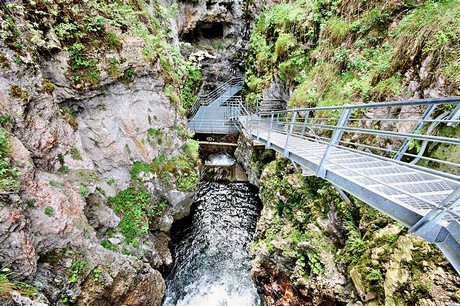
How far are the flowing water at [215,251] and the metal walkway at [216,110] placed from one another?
3728 millimetres

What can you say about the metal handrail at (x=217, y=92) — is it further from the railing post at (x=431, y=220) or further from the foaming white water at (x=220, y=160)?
the railing post at (x=431, y=220)

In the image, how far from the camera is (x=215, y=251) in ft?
23.8

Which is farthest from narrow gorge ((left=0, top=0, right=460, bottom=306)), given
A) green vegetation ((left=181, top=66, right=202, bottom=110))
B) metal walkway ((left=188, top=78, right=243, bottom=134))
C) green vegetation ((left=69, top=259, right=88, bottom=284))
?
metal walkway ((left=188, top=78, right=243, bottom=134))

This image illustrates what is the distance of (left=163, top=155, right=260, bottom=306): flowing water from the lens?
6.16 m

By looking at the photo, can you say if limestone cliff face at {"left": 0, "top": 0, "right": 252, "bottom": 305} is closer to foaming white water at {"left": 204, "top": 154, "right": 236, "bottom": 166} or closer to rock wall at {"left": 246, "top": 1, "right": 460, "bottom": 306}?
foaming white water at {"left": 204, "top": 154, "right": 236, "bottom": 166}

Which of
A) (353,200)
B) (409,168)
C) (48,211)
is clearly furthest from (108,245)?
(409,168)

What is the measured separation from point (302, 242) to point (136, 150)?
5073 millimetres

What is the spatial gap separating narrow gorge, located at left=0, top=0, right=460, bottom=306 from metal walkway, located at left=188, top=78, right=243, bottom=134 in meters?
3.45

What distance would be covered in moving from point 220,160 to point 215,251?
184 inches

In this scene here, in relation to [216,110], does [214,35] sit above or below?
above

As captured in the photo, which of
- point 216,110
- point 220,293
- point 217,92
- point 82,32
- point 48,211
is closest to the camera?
point 48,211

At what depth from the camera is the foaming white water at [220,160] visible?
10.6 metres

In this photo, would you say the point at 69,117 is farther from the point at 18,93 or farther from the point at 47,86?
the point at 18,93

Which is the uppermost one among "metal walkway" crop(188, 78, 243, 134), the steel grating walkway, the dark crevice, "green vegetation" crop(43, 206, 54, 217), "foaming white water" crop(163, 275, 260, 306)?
the dark crevice
